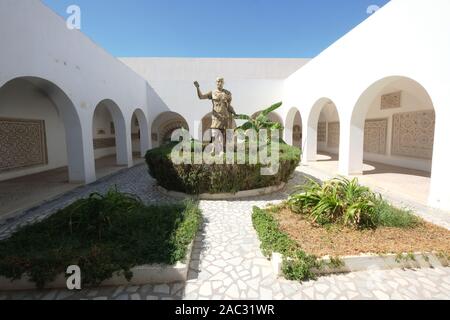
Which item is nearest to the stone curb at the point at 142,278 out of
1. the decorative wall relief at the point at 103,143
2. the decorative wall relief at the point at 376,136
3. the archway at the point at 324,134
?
the archway at the point at 324,134

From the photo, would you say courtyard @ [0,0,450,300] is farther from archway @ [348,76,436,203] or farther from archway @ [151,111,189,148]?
archway @ [151,111,189,148]

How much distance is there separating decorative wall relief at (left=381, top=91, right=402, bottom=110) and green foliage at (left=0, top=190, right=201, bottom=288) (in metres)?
11.0

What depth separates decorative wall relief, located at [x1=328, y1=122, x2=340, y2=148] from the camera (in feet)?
52.3

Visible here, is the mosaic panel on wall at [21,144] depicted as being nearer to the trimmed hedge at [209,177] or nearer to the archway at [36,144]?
the archway at [36,144]

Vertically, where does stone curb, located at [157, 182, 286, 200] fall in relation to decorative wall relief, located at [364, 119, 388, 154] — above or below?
below

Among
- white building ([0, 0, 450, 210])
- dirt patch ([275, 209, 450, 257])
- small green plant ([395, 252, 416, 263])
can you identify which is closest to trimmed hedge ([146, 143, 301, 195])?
dirt patch ([275, 209, 450, 257])

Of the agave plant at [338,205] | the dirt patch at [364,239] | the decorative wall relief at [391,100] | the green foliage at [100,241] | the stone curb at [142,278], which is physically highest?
the decorative wall relief at [391,100]

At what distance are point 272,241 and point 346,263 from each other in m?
1.03

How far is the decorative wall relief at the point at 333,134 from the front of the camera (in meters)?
15.9

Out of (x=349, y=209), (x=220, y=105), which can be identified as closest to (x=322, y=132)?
(x=220, y=105)

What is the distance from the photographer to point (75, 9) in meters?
6.16

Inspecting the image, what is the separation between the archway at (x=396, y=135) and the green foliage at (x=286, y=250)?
15.7 ft

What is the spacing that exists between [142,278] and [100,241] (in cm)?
113

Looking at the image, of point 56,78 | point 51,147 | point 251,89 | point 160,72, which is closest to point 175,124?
point 160,72
